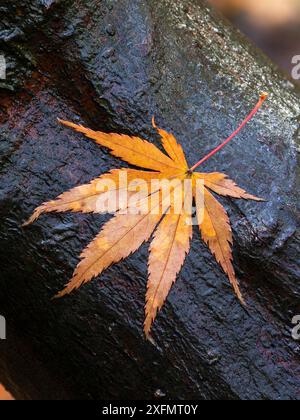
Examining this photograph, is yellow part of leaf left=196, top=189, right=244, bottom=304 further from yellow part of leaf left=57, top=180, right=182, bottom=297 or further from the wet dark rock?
yellow part of leaf left=57, top=180, right=182, bottom=297

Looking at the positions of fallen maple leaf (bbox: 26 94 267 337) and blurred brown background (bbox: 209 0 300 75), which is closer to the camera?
fallen maple leaf (bbox: 26 94 267 337)

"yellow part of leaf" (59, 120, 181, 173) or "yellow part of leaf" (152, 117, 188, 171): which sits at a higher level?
"yellow part of leaf" (152, 117, 188, 171)

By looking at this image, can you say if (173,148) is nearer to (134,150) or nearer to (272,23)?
(134,150)

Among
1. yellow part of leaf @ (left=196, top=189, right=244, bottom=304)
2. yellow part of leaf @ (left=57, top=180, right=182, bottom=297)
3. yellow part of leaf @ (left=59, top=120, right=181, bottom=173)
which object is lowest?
yellow part of leaf @ (left=57, top=180, right=182, bottom=297)

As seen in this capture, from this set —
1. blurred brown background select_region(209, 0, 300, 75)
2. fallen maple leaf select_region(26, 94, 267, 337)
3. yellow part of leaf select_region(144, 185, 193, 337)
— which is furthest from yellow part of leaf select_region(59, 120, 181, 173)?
blurred brown background select_region(209, 0, 300, 75)

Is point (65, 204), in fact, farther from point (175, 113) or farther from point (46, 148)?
point (175, 113)

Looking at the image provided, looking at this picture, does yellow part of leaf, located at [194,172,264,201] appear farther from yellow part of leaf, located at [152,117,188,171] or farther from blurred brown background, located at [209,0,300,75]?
blurred brown background, located at [209,0,300,75]
